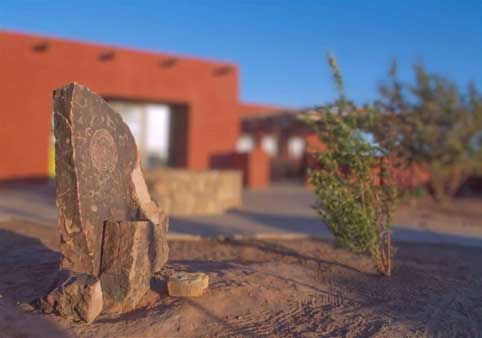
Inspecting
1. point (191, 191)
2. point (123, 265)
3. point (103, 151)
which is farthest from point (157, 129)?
point (123, 265)

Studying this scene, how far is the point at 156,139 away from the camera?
64.7 feet

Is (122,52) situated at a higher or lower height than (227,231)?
higher

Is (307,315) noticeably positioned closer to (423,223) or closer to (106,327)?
(106,327)

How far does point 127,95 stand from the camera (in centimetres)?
1766

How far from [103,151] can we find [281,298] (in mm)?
2244

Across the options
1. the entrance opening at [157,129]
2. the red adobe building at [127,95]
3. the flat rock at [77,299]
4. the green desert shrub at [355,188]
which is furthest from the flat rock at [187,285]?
the entrance opening at [157,129]

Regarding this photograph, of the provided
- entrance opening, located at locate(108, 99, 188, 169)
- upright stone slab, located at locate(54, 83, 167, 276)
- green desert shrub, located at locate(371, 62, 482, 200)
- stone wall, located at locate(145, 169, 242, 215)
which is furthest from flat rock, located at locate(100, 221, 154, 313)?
entrance opening, located at locate(108, 99, 188, 169)

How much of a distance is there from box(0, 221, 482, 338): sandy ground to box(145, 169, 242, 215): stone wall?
3.26 m

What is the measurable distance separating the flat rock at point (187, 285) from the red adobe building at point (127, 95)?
1214cm

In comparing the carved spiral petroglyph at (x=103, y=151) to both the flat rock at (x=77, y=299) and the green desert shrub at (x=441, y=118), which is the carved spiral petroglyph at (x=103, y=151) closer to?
the flat rock at (x=77, y=299)

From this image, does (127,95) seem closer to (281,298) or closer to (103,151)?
(103,151)

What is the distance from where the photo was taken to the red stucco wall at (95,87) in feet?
51.3

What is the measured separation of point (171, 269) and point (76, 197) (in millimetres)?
1521

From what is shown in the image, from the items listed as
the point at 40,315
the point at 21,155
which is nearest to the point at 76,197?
the point at 40,315
